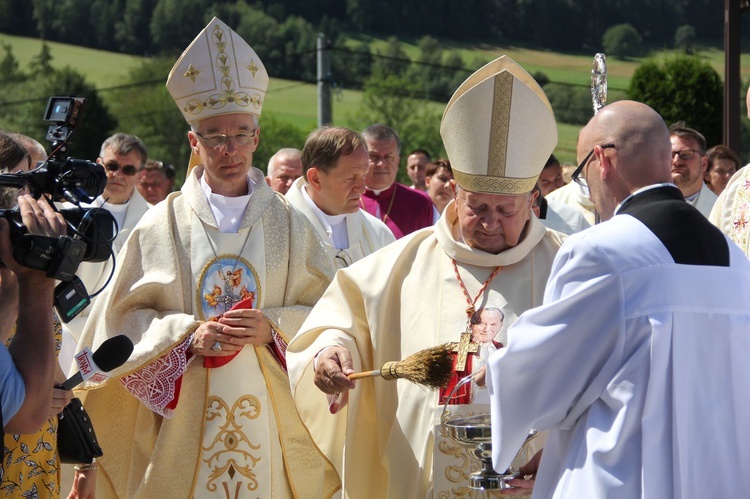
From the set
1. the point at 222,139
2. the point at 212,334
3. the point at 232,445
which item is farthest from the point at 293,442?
the point at 222,139

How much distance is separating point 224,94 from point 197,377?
51.4 inches

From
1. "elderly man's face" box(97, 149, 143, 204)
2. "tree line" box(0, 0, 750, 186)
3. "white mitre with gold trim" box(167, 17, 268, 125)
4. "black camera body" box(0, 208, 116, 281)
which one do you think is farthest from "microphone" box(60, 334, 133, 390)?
"tree line" box(0, 0, 750, 186)

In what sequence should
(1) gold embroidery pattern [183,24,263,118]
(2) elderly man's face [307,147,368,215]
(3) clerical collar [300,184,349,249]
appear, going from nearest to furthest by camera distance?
(1) gold embroidery pattern [183,24,263,118]
(2) elderly man's face [307,147,368,215]
(3) clerical collar [300,184,349,249]

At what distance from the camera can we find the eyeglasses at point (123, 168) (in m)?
8.30

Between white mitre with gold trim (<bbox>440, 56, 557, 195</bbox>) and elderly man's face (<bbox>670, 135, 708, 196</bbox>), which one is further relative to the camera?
elderly man's face (<bbox>670, 135, 708, 196</bbox>)

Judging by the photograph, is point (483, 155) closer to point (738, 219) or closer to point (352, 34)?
point (738, 219)

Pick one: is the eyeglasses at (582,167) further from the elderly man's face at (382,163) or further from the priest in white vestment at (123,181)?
the elderly man's face at (382,163)

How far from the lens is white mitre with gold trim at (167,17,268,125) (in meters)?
5.39

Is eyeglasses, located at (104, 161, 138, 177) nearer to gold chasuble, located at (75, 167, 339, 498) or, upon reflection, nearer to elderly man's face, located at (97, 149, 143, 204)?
elderly man's face, located at (97, 149, 143, 204)

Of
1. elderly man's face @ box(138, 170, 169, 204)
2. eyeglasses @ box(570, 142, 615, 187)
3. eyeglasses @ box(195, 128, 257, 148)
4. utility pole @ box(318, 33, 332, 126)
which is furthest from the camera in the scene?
utility pole @ box(318, 33, 332, 126)

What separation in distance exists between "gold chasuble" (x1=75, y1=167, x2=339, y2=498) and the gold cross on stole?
3.29 ft

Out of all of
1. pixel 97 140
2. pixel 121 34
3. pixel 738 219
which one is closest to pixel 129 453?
pixel 738 219

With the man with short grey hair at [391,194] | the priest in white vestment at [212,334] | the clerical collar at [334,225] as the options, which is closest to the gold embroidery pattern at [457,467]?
the priest in white vestment at [212,334]

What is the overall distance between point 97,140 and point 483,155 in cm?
3797
